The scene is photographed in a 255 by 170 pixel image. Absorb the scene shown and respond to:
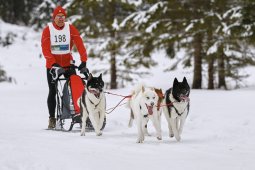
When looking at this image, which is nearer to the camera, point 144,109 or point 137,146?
point 137,146

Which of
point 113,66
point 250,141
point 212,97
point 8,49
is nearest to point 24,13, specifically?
point 8,49

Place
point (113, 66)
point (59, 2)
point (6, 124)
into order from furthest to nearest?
point (59, 2) → point (113, 66) → point (6, 124)

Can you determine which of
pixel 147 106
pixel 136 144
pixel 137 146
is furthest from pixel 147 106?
pixel 137 146

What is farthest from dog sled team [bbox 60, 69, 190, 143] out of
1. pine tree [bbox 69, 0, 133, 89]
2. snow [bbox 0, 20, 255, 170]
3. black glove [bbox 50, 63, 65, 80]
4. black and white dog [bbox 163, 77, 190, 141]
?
pine tree [bbox 69, 0, 133, 89]

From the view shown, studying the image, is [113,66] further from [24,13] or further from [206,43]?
[24,13]

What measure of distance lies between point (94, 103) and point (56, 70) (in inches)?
36.6

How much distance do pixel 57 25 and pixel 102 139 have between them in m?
2.30

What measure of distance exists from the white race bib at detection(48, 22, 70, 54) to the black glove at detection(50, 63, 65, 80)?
1.40ft

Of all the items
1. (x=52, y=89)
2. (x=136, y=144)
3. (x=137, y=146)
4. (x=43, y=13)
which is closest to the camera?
(x=137, y=146)

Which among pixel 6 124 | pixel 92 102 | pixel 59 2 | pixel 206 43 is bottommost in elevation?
pixel 6 124

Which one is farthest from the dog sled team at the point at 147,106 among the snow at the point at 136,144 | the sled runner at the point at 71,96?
the sled runner at the point at 71,96

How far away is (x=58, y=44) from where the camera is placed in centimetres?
827

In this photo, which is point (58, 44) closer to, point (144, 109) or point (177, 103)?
point (144, 109)

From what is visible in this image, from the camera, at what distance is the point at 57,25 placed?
8.22 meters
